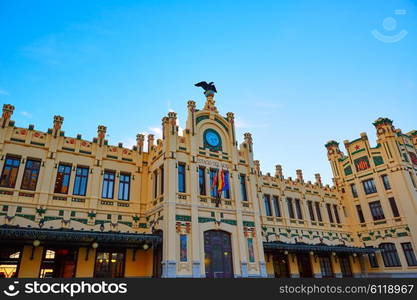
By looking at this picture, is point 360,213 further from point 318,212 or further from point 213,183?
point 213,183

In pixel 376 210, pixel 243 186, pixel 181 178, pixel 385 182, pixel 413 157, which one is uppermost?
pixel 413 157

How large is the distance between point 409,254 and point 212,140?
2382 cm

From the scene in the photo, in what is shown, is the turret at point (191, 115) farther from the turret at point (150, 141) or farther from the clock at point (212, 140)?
the turret at point (150, 141)

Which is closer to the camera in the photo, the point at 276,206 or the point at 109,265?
the point at 109,265

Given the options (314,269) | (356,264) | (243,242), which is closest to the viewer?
(243,242)

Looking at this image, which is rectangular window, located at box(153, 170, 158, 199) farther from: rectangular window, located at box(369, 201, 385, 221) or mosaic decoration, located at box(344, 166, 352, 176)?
rectangular window, located at box(369, 201, 385, 221)

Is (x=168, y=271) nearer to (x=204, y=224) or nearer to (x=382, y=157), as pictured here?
(x=204, y=224)

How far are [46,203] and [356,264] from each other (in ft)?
102

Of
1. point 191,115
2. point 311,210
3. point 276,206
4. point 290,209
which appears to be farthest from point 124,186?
point 311,210

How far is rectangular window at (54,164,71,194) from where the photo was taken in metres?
19.9

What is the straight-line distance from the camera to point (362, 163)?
115 ft

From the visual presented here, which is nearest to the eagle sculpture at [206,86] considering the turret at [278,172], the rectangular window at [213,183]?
the rectangular window at [213,183]

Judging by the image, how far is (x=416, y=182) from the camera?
31.8 m

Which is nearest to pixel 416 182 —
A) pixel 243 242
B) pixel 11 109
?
pixel 243 242
